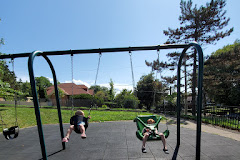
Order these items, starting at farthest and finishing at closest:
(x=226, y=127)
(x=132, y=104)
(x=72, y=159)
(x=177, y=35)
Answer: (x=132, y=104), (x=177, y=35), (x=226, y=127), (x=72, y=159)

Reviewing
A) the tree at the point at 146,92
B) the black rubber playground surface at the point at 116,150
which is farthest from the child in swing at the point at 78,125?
the tree at the point at 146,92

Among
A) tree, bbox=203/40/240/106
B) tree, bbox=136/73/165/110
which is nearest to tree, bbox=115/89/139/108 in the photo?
tree, bbox=136/73/165/110

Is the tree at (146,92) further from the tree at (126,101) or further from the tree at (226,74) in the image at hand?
the tree at (226,74)

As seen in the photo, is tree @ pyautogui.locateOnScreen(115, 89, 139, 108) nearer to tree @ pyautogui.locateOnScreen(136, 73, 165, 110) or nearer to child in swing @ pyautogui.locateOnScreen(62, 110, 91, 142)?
tree @ pyautogui.locateOnScreen(136, 73, 165, 110)

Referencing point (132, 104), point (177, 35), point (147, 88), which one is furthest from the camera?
point (147, 88)

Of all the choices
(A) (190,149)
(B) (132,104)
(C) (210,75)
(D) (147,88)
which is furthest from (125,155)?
(D) (147,88)

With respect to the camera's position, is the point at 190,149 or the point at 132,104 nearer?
the point at 190,149

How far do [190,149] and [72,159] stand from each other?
322cm

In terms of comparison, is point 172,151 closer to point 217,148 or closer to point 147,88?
point 217,148

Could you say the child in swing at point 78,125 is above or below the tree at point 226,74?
below

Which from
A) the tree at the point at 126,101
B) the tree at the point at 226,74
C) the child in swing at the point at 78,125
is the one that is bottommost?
the tree at the point at 126,101

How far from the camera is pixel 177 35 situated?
1319 cm

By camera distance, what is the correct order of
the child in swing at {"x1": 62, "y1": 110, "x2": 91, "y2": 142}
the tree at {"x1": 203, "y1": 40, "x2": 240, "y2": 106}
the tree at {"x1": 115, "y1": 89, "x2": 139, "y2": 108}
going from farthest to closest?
the tree at {"x1": 115, "y1": 89, "x2": 139, "y2": 108} < the tree at {"x1": 203, "y1": 40, "x2": 240, "y2": 106} < the child in swing at {"x1": 62, "y1": 110, "x2": 91, "y2": 142}

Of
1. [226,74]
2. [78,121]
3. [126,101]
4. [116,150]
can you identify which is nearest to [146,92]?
[126,101]
